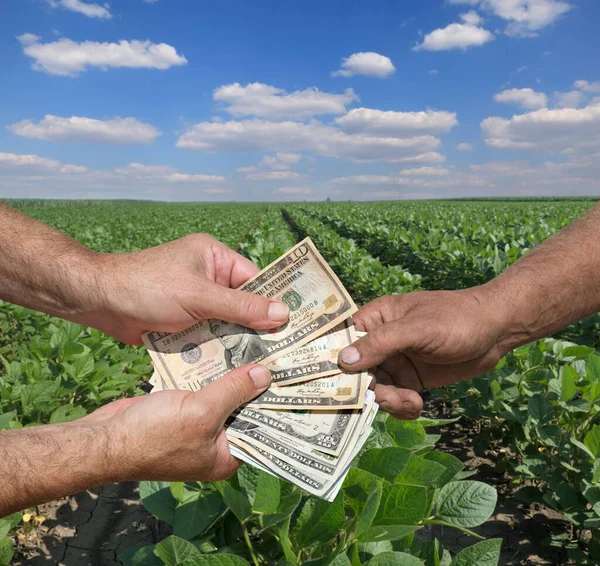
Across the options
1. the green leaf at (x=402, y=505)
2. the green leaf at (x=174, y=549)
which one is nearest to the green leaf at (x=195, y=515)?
the green leaf at (x=174, y=549)

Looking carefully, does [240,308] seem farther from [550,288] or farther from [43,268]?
[550,288]

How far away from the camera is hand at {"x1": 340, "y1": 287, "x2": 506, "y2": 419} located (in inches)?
75.0

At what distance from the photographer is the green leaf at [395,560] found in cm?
106

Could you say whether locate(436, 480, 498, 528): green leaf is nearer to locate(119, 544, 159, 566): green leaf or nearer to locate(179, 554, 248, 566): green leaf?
locate(179, 554, 248, 566): green leaf

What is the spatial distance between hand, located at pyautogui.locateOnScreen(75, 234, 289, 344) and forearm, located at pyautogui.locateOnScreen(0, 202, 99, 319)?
0.18 ft

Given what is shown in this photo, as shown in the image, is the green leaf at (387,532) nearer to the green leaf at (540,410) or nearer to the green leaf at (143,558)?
the green leaf at (143,558)

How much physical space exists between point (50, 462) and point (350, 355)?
1055mm

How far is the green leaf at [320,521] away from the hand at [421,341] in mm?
660

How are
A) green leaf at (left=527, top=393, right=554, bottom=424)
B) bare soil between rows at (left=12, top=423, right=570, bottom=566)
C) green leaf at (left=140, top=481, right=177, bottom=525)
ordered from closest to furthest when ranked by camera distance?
green leaf at (left=140, top=481, right=177, bottom=525), green leaf at (left=527, top=393, right=554, bottom=424), bare soil between rows at (left=12, top=423, right=570, bottom=566)

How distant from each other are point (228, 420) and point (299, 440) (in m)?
0.26

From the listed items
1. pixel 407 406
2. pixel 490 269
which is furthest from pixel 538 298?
pixel 490 269

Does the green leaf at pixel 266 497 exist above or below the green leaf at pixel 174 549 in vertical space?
above

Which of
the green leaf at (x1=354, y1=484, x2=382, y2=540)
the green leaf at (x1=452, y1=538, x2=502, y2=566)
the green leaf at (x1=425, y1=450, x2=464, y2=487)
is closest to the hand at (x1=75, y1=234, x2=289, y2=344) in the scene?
the green leaf at (x1=425, y1=450, x2=464, y2=487)

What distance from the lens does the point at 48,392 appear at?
2375mm
